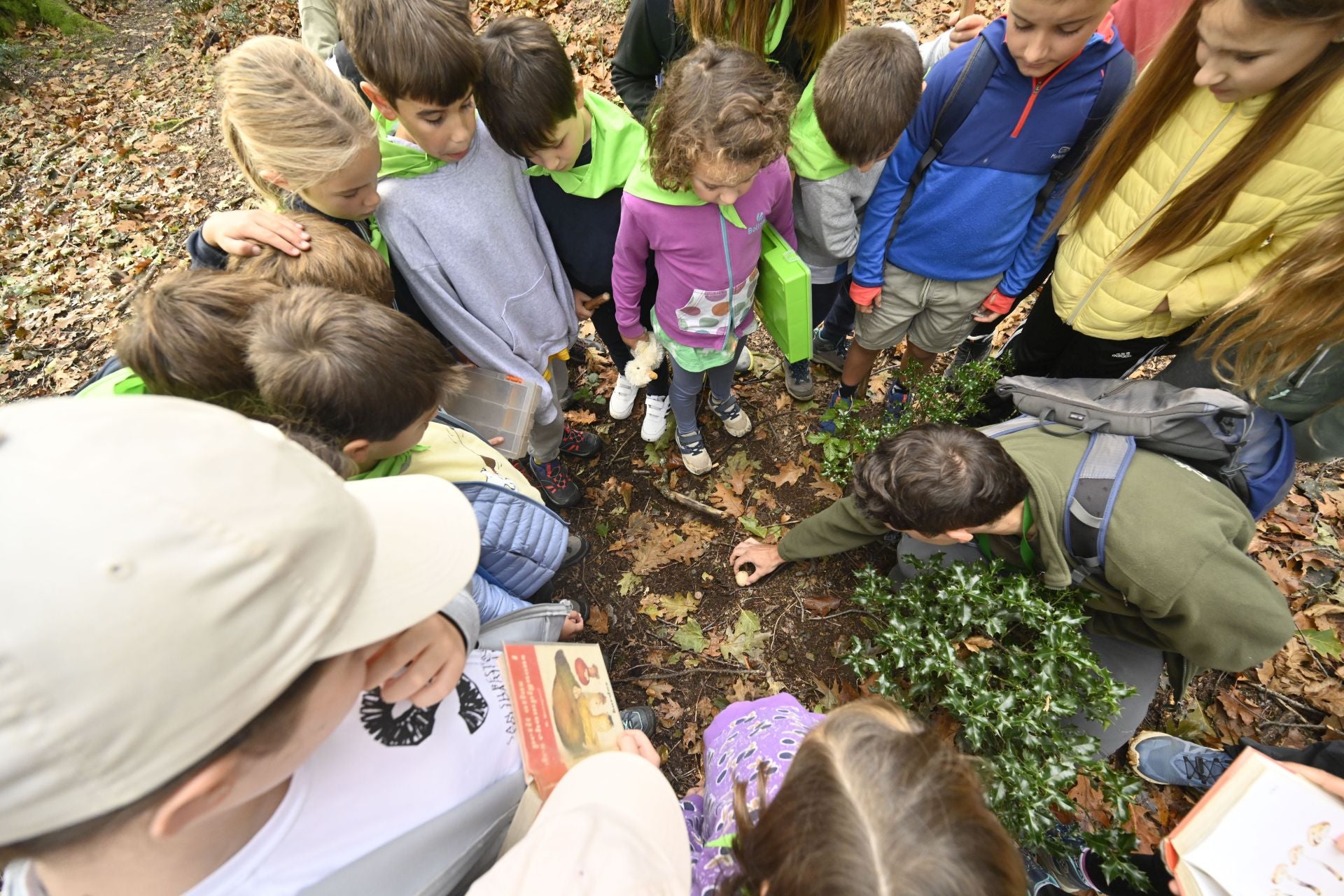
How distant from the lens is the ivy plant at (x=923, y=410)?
2.94 m

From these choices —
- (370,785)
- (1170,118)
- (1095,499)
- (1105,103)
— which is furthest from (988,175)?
(370,785)

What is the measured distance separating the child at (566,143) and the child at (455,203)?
109 mm

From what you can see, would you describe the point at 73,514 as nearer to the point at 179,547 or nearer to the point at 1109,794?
the point at 179,547

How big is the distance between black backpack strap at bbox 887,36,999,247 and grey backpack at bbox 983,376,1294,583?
136 centimetres

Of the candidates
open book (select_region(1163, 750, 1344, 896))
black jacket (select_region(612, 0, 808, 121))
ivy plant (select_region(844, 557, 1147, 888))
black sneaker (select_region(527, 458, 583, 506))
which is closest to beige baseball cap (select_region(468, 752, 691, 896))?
ivy plant (select_region(844, 557, 1147, 888))

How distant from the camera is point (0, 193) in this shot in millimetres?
6410

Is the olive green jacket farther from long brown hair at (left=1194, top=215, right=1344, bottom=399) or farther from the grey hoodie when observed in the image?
the grey hoodie

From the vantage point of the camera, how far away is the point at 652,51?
3.05 meters

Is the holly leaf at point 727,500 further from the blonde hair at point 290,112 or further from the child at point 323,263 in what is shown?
the blonde hair at point 290,112

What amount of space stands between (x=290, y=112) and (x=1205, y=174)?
3510 millimetres

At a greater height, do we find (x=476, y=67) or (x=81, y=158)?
(x=476, y=67)

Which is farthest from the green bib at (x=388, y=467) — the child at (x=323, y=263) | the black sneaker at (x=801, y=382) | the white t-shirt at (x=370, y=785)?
the black sneaker at (x=801, y=382)

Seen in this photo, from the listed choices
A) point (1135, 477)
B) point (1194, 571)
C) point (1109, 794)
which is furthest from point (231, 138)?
point (1109, 794)

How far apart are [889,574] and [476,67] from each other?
10.5 feet
